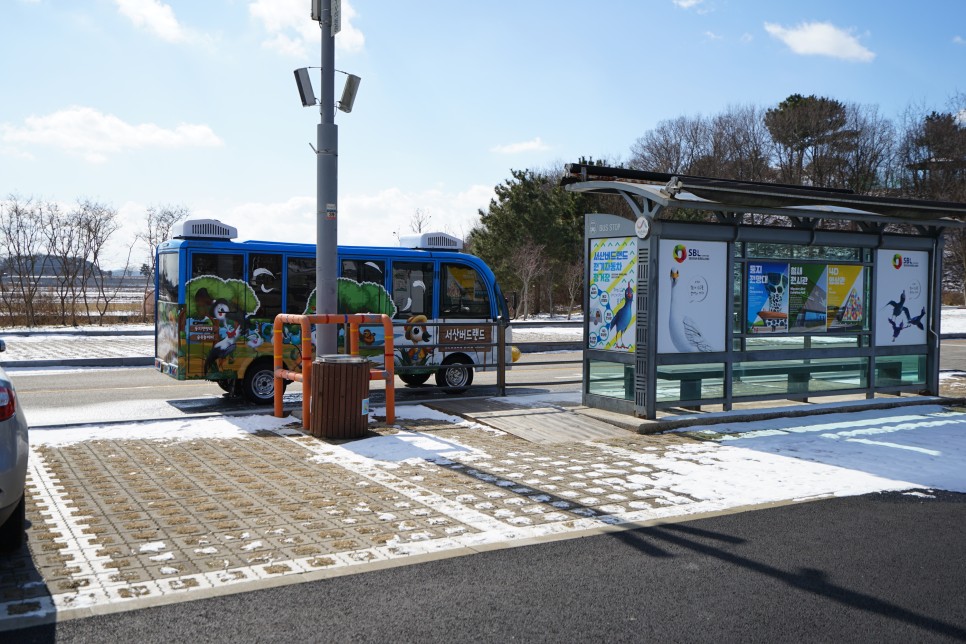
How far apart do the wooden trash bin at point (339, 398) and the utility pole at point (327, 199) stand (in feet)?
2.82

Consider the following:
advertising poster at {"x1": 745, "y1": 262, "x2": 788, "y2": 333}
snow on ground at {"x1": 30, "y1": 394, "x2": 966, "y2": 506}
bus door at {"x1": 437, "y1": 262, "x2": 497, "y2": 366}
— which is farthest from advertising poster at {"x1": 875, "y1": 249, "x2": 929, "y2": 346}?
bus door at {"x1": 437, "y1": 262, "x2": 497, "y2": 366}

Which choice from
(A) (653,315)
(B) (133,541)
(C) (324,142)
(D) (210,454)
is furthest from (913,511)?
(C) (324,142)

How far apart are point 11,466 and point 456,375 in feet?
32.7

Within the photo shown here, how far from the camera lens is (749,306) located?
35.9 ft

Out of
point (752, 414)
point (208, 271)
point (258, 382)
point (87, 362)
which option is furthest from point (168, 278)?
point (752, 414)

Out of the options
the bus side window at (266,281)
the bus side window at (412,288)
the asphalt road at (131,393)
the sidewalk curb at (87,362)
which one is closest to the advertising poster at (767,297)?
the asphalt road at (131,393)

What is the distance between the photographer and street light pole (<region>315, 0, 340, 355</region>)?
10242 mm

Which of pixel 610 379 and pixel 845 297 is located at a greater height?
pixel 845 297

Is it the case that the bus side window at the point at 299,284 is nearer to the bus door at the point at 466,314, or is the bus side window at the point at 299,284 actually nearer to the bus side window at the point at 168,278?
the bus side window at the point at 168,278

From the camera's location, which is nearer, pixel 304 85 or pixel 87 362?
pixel 304 85

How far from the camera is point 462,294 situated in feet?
48.0

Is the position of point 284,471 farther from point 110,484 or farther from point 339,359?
point 339,359

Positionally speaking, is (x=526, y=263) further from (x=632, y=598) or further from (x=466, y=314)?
(x=632, y=598)

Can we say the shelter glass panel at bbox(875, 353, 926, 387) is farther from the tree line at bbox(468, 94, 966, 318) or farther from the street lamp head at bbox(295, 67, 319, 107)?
the tree line at bbox(468, 94, 966, 318)
